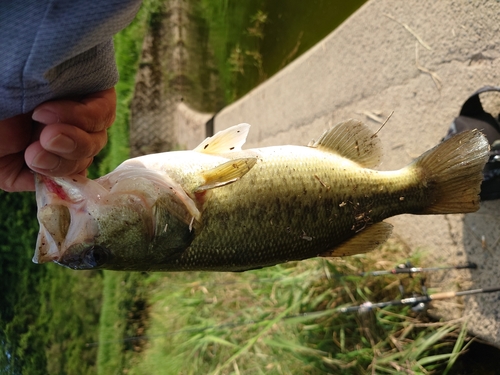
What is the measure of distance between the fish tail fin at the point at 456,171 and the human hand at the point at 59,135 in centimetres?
113

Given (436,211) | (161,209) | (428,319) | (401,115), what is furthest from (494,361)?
(161,209)

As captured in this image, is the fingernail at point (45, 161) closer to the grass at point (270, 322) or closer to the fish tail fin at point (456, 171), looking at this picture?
the fish tail fin at point (456, 171)

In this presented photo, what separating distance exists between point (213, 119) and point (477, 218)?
3.46 meters

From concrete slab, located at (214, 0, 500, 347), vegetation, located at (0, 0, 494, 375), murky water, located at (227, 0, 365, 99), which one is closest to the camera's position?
concrete slab, located at (214, 0, 500, 347)

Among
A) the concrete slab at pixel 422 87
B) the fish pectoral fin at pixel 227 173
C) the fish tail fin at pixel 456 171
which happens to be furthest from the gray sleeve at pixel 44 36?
the concrete slab at pixel 422 87

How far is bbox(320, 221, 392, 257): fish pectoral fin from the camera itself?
59.4 inches

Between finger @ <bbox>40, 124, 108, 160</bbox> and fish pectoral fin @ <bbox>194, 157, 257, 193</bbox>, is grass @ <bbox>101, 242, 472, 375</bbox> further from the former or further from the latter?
finger @ <bbox>40, 124, 108, 160</bbox>

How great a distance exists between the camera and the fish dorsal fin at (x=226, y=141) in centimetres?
148

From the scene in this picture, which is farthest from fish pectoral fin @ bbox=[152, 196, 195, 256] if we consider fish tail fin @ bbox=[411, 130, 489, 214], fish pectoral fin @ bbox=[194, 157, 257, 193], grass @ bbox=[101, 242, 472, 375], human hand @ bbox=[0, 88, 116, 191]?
grass @ bbox=[101, 242, 472, 375]

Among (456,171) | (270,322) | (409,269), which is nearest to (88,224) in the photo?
(456,171)

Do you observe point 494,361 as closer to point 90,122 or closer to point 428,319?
point 428,319

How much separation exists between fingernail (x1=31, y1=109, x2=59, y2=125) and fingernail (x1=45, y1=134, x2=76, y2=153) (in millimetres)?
44

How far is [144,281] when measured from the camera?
186 inches

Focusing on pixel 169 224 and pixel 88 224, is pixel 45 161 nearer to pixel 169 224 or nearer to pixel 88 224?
pixel 88 224
